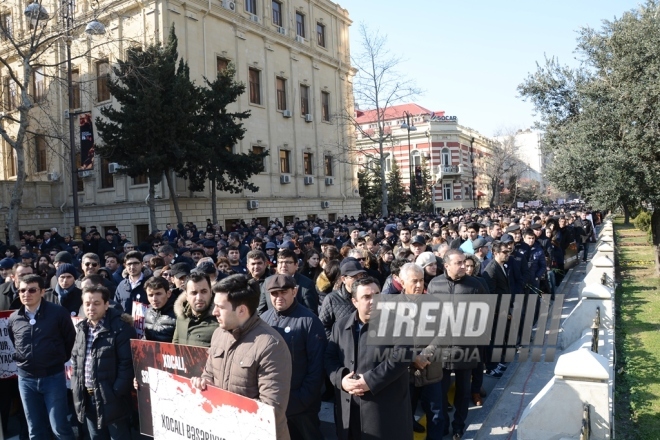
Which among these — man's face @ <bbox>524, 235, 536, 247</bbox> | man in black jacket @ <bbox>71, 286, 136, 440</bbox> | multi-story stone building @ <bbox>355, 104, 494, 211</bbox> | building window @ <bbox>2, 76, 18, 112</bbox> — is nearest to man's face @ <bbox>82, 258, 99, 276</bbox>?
man in black jacket @ <bbox>71, 286, 136, 440</bbox>

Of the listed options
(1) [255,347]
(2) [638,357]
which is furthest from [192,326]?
(2) [638,357]

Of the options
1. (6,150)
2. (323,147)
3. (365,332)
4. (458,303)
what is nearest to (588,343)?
(458,303)

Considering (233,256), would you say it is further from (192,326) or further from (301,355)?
(301,355)

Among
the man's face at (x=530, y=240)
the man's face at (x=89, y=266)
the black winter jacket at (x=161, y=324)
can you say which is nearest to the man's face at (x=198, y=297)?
the black winter jacket at (x=161, y=324)

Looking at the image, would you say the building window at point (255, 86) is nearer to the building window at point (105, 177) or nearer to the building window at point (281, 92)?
the building window at point (281, 92)

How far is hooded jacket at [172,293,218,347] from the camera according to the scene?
14.1 feet

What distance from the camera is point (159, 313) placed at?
16.3 ft

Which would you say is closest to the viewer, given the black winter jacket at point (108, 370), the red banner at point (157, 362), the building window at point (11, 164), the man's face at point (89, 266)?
the red banner at point (157, 362)

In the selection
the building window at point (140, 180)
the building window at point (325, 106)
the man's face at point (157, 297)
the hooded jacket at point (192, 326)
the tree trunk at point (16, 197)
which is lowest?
the hooded jacket at point (192, 326)

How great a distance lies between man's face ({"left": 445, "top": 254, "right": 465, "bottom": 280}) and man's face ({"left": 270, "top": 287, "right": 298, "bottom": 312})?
200 centimetres

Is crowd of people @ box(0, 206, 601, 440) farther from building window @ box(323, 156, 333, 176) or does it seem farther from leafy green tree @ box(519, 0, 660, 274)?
building window @ box(323, 156, 333, 176)

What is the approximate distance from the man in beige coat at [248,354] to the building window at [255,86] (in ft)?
91.0

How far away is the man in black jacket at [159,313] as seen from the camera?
4.78 meters

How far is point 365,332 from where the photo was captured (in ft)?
12.2
